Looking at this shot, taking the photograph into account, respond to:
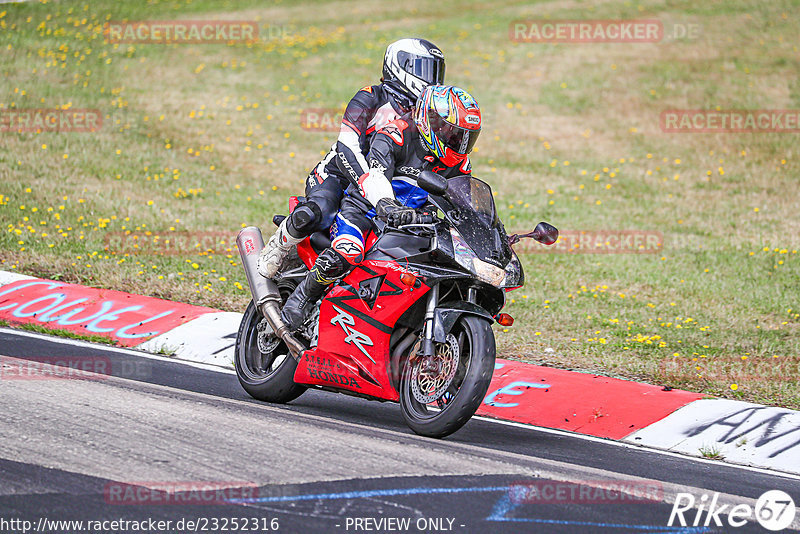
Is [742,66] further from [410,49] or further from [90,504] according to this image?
[90,504]

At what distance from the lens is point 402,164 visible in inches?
270

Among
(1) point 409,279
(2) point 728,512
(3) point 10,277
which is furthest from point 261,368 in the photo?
(3) point 10,277

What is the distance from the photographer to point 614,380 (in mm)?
8289

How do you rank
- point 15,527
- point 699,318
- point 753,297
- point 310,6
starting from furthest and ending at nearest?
point 310,6 < point 753,297 < point 699,318 < point 15,527

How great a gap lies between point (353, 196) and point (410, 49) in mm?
1094

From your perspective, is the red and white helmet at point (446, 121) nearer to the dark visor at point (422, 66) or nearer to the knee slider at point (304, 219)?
the dark visor at point (422, 66)

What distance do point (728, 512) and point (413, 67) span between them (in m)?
3.60

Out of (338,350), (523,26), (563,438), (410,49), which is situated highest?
(523,26)

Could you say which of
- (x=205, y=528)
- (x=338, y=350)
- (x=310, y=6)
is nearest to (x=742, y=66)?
(x=310, y=6)

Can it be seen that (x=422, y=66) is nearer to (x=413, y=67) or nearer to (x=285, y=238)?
(x=413, y=67)

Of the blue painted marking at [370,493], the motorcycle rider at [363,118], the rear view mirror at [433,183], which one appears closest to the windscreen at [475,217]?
the rear view mirror at [433,183]

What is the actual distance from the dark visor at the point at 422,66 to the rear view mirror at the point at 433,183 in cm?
119

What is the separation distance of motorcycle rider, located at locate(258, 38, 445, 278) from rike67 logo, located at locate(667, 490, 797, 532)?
119 inches

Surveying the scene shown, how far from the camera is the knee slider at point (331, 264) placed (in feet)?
22.4
